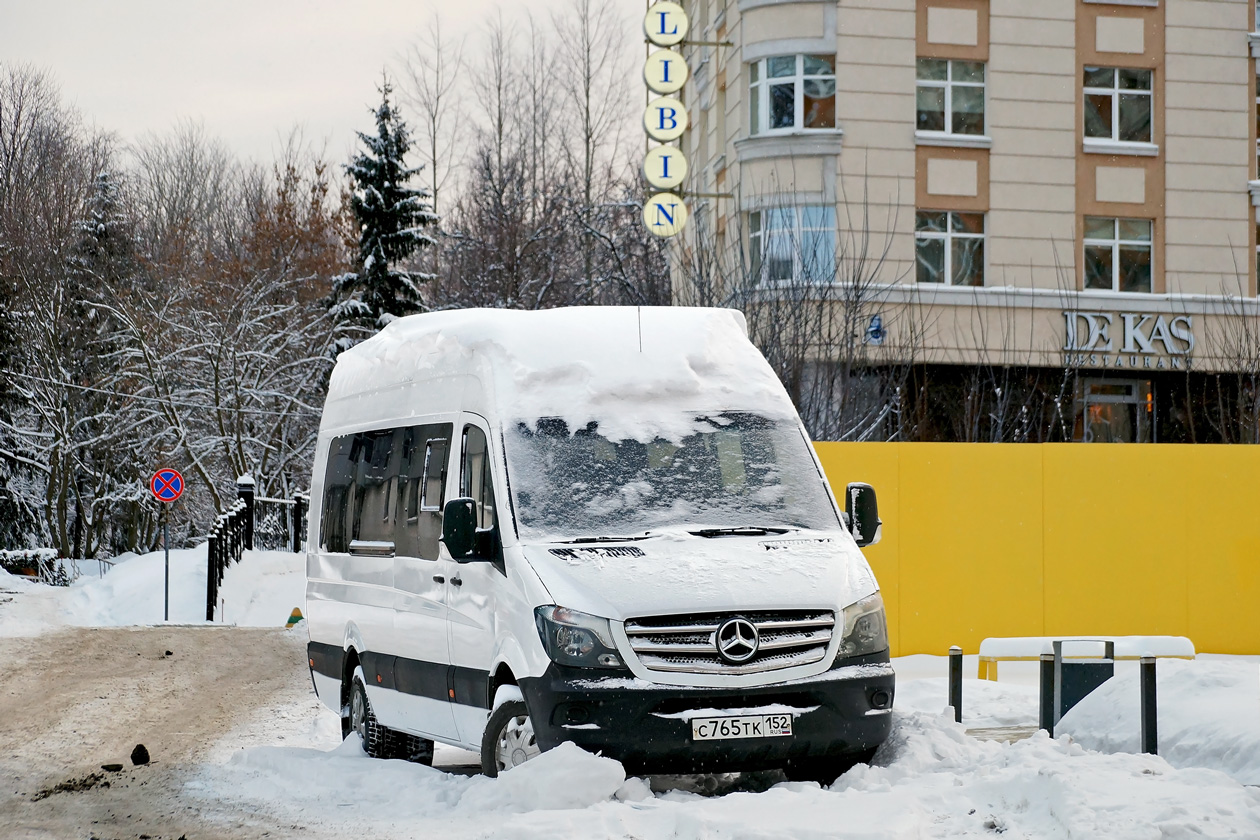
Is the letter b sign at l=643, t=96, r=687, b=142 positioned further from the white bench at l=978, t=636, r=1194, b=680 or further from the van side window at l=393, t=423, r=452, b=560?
the van side window at l=393, t=423, r=452, b=560

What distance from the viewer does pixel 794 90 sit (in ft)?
102

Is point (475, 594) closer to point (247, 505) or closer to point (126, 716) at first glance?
point (126, 716)

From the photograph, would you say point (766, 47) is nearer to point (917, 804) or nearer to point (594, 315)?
point (594, 315)

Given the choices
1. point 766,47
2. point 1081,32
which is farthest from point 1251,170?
point 766,47

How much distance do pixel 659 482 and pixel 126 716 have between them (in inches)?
268

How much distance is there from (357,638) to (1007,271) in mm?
23149

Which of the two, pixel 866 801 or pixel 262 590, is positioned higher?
pixel 866 801

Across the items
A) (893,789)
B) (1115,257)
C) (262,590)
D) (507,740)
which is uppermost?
(1115,257)

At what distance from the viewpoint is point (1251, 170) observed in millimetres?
32781

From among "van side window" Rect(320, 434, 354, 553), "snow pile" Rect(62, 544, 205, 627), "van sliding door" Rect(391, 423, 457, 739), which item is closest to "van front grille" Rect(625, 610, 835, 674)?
"van sliding door" Rect(391, 423, 457, 739)

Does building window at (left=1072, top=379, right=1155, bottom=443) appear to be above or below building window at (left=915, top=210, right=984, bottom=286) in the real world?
below

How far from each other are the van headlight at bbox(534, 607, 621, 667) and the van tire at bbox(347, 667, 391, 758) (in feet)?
9.61

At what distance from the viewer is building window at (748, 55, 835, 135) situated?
31.1 meters

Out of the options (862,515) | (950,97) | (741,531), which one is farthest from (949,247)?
(741,531)
